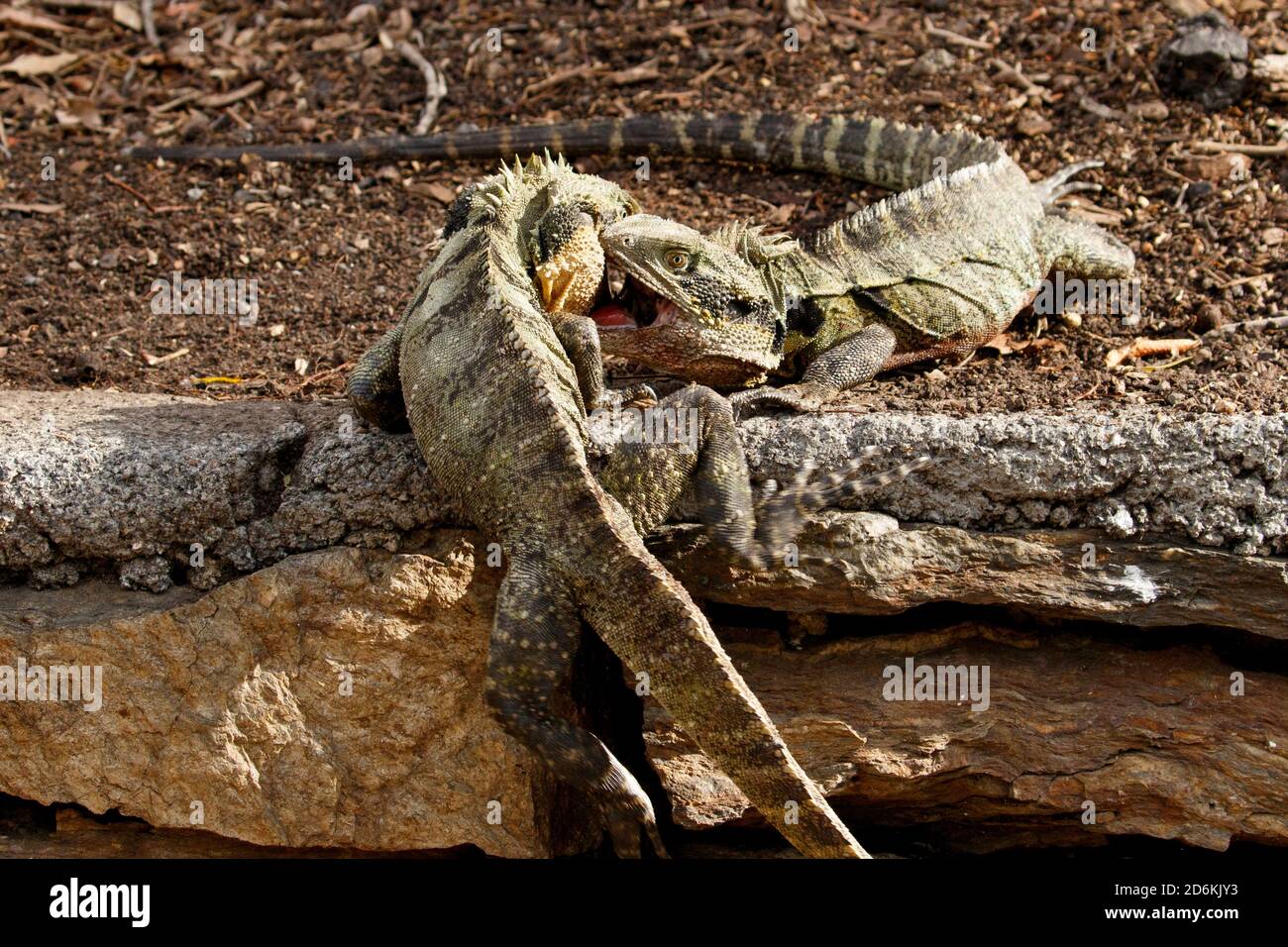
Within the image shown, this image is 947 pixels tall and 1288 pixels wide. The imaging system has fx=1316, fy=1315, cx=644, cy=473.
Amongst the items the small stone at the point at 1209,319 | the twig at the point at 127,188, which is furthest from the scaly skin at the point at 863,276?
the twig at the point at 127,188

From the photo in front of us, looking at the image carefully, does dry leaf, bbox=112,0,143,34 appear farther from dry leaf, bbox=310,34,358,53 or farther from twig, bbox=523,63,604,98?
twig, bbox=523,63,604,98

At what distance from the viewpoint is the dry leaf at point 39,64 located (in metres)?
8.80

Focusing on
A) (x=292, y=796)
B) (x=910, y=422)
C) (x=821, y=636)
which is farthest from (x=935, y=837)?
(x=292, y=796)

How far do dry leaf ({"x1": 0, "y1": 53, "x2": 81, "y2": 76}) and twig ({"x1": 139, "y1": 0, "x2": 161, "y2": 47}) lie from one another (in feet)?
1.61

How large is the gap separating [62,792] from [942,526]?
334cm

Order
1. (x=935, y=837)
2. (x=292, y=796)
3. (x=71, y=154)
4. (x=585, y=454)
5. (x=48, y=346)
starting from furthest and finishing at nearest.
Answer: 1. (x=71, y=154)
2. (x=48, y=346)
3. (x=935, y=837)
4. (x=292, y=796)
5. (x=585, y=454)

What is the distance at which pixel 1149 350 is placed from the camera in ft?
18.8

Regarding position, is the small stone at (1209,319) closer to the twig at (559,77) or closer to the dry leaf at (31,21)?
the twig at (559,77)

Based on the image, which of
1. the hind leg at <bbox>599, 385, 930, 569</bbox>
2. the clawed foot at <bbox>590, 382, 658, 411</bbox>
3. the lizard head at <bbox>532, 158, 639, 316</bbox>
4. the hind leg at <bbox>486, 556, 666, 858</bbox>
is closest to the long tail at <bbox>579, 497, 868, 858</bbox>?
the hind leg at <bbox>486, 556, 666, 858</bbox>

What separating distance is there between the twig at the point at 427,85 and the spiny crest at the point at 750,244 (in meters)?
3.01

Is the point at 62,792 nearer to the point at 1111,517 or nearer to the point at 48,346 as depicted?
the point at 48,346

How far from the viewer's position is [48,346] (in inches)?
250

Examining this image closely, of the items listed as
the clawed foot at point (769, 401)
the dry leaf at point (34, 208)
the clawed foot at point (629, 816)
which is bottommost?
the clawed foot at point (629, 816)

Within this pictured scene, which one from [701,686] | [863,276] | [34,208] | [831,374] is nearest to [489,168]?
[34,208]
